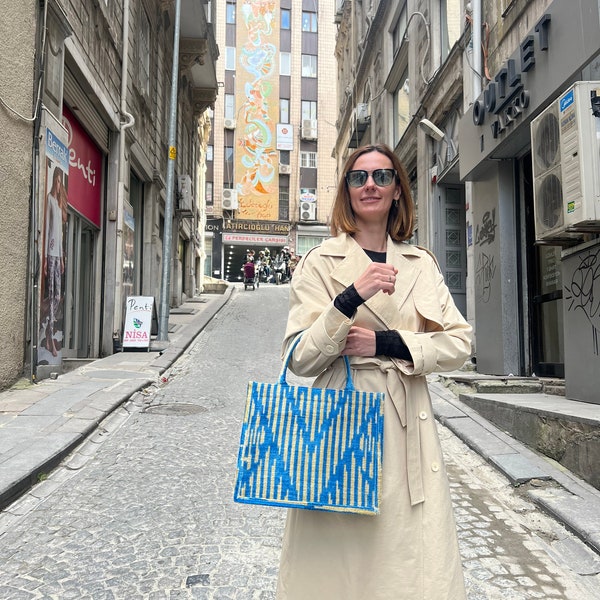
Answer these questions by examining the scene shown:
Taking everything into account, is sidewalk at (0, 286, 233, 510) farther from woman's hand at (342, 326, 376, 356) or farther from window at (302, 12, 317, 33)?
window at (302, 12, 317, 33)

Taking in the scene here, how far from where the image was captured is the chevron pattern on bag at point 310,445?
60.5 inches

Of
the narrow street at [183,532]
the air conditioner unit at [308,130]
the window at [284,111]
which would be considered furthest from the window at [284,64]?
the narrow street at [183,532]

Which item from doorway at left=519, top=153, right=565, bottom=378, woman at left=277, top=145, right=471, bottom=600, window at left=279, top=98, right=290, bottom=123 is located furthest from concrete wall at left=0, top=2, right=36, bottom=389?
window at left=279, top=98, right=290, bottom=123

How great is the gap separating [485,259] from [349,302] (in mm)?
7607

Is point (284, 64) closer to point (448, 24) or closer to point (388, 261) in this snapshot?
point (448, 24)

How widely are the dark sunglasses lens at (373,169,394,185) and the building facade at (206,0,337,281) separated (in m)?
35.6

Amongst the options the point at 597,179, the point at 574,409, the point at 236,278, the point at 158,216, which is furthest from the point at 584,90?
the point at 236,278

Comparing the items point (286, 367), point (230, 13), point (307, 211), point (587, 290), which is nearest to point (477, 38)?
point (587, 290)

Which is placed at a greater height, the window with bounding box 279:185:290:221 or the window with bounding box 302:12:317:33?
the window with bounding box 302:12:317:33

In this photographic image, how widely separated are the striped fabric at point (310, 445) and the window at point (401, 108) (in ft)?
47.0

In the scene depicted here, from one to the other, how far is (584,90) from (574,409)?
287 centimetres

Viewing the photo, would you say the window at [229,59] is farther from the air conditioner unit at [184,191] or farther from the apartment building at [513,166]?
the apartment building at [513,166]

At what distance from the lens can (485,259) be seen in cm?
861

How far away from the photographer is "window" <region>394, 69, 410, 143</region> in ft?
49.6
